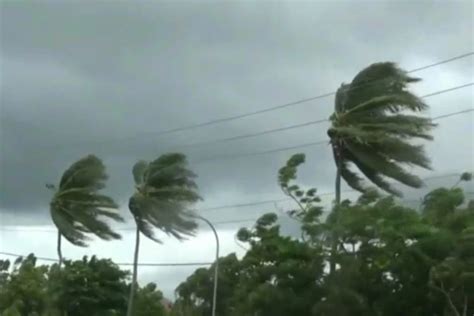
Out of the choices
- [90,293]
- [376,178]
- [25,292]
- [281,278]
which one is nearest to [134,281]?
[90,293]

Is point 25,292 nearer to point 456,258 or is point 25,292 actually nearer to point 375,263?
point 375,263

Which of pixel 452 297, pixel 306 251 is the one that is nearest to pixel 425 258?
pixel 452 297

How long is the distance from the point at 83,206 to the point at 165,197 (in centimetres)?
469

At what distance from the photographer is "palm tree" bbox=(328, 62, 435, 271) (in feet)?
→ 110

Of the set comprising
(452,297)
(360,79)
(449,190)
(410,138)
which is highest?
(360,79)

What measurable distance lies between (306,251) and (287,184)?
9.73ft

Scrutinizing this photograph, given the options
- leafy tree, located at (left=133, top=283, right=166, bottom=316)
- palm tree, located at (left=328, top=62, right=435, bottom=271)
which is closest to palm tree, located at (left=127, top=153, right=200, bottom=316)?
leafy tree, located at (left=133, top=283, right=166, bottom=316)

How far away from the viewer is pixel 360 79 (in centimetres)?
3503

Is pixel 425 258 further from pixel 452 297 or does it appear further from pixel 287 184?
pixel 287 184

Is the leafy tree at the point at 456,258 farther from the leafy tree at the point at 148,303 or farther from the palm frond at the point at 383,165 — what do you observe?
the leafy tree at the point at 148,303

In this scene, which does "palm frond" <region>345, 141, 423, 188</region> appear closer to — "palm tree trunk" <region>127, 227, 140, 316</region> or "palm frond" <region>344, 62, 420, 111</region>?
"palm frond" <region>344, 62, 420, 111</region>

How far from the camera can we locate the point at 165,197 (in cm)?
4388

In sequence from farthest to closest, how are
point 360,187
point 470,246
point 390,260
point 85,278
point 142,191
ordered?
point 85,278, point 142,191, point 360,187, point 390,260, point 470,246

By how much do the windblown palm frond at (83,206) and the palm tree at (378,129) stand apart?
48.4ft
